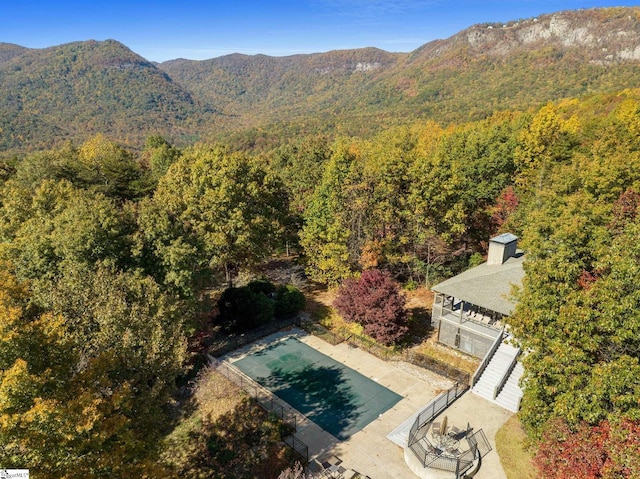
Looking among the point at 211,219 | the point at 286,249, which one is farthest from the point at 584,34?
the point at 211,219

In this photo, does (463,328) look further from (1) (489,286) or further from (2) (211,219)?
(2) (211,219)

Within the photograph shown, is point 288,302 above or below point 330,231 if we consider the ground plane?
below

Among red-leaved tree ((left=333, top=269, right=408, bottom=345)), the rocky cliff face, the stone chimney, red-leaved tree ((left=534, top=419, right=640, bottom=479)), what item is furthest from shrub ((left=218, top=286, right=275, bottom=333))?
the rocky cliff face

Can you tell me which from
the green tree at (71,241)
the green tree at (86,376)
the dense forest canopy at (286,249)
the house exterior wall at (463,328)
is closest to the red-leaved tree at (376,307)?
the dense forest canopy at (286,249)

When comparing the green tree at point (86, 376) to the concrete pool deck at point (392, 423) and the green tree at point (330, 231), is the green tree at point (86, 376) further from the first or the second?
the green tree at point (330, 231)

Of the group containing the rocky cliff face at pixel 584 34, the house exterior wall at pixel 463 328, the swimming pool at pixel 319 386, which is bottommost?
the swimming pool at pixel 319 386

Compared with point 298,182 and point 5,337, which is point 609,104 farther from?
point 5,337
